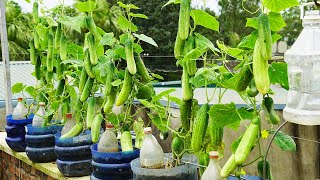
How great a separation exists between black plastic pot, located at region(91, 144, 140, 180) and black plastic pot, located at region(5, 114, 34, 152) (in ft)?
3.42

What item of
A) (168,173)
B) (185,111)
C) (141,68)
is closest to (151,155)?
(168,173)

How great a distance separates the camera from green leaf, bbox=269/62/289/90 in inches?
55.7

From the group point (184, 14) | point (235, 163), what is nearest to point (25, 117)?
point (184, 14)

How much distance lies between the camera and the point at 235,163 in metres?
1.30

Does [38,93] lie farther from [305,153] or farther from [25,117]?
[305,153]

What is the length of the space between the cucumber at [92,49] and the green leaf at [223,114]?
845 mm

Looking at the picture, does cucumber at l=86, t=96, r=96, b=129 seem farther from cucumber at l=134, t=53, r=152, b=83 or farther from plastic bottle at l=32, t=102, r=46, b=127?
plastic bottle at l=32, t=102, r=46, b=127

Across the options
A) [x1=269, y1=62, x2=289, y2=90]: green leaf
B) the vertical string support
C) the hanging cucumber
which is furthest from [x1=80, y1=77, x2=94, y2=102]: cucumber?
the vertical string support

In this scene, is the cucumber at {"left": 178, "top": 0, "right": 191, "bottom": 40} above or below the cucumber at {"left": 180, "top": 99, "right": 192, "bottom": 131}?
→ above

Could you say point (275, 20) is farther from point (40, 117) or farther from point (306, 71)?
point (40, 117)

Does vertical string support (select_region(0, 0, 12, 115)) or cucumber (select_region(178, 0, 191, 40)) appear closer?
cucumber (select_region(178, 0, 191, 40))

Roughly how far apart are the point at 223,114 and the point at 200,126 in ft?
0.31

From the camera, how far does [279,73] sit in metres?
1.43

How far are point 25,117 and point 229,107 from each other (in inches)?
73.1
